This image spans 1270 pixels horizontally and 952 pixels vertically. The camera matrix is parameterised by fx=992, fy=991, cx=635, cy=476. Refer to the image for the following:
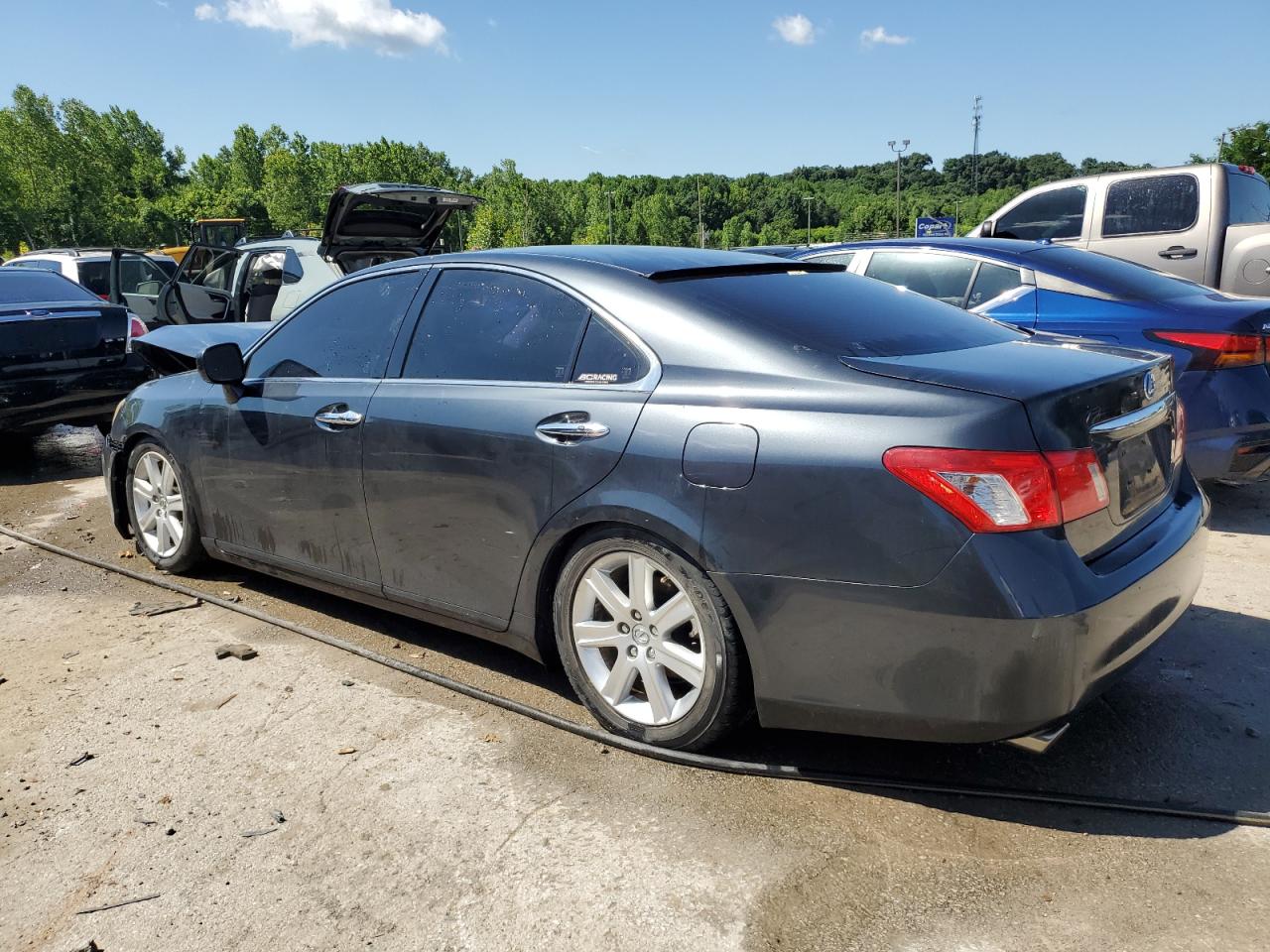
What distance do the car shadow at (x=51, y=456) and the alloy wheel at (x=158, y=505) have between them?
3343mm

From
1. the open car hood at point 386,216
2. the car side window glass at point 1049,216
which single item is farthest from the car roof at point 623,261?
the car side window glass at point 1049,216

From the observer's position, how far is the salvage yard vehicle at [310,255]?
859 cm

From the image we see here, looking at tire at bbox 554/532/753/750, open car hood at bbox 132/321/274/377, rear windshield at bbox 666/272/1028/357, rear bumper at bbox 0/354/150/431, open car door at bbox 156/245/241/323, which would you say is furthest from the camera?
open car door at bbox 156/245/241/323

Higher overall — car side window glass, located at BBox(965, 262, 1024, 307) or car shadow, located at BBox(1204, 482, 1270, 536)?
car side window glass, located at BBox(965, 262, 1024, 307)

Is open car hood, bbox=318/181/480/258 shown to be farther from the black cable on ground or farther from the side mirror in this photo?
the black cable on ground

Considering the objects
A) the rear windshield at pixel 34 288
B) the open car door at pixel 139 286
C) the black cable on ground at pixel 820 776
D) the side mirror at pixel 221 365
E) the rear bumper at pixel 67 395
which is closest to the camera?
the black cable on ground at pixel 820 776

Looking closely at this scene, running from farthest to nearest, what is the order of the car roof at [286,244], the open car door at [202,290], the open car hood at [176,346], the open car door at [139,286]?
the open car door at [139,286] → the open car door at [202,290] → the car roof at [286,244] → the open car hood at [176,346]

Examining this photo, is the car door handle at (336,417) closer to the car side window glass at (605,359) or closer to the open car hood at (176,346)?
the car side window glass at (605,359)

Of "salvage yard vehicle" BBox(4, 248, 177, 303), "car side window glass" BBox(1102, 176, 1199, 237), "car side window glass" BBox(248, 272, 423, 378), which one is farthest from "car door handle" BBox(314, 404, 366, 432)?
"salvage yard vehicle" BBox(4, 248, 177, 303)

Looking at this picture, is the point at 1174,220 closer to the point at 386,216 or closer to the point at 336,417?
the point at 386,216

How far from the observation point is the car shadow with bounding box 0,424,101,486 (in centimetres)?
806

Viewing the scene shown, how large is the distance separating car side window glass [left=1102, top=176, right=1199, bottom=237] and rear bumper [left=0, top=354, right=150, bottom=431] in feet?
27.1

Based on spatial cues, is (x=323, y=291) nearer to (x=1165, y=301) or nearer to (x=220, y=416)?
(x=220, y=416)

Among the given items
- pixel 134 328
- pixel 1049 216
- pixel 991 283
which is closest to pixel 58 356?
pixel 134 328
